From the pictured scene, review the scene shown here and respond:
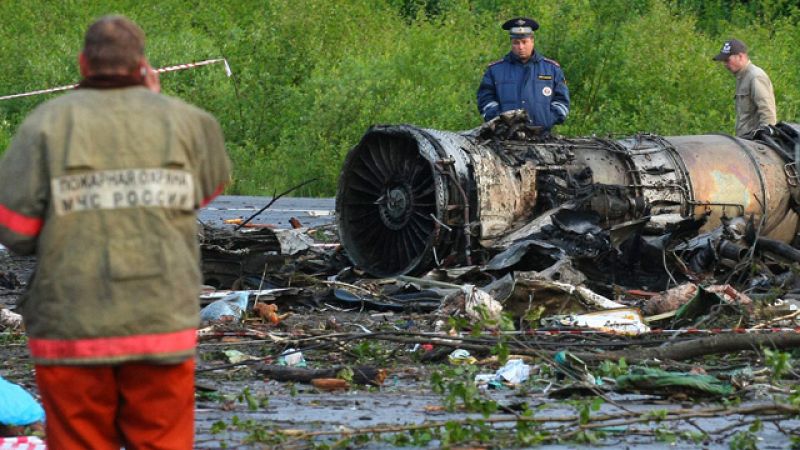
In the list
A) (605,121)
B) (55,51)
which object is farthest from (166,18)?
(605,121)

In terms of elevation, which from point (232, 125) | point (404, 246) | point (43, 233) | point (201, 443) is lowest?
point (232, 125)

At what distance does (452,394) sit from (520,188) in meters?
6.12

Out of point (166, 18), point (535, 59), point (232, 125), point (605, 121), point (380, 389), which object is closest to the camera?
point (380, 389)

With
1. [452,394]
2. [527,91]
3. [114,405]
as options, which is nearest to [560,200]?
[527,91]

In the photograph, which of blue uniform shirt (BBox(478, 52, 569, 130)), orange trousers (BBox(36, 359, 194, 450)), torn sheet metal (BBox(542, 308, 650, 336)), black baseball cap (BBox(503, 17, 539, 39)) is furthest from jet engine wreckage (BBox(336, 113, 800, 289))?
orange trousers (BBox(36, 359, 194, 450))

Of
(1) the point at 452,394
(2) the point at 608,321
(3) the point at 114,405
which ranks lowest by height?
(2) the point at 608,321

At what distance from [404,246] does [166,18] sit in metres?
25.1

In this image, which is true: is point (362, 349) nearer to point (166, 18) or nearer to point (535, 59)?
point (535, 59)

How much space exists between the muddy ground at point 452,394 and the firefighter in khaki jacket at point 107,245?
157cm

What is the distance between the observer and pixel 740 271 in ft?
38.5

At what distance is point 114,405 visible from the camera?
4.39 meters

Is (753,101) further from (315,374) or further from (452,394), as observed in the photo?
(452,394)

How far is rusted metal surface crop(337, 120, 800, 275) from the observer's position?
40.1 feet

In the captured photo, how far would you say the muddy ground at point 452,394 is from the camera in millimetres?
6031
